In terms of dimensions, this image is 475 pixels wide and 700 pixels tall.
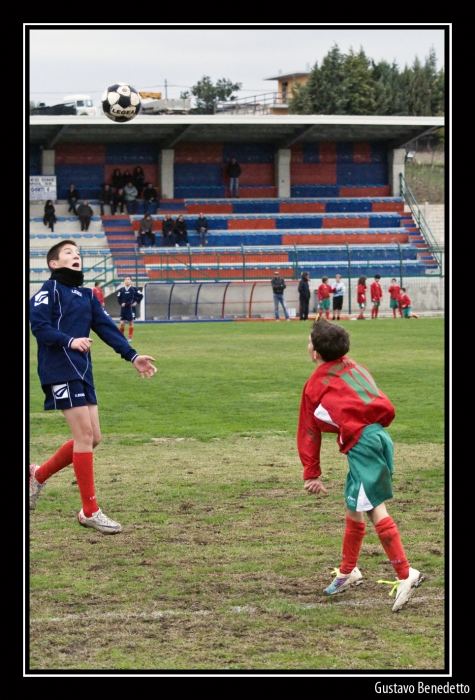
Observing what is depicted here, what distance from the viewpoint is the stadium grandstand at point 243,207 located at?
39250 millimetres

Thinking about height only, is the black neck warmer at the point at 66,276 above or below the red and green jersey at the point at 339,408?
above

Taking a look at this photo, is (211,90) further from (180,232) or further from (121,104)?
(121,104)

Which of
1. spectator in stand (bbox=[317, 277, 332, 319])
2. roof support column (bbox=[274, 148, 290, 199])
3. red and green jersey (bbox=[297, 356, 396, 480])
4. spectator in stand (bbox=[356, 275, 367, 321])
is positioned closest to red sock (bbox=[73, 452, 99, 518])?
red and green jersey (bbox=[297, 356, 396, 480])

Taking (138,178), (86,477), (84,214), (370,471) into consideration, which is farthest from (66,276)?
(138,178)

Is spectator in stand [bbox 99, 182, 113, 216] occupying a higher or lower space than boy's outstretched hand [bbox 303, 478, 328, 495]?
higher

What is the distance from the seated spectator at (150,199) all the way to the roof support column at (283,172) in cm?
687

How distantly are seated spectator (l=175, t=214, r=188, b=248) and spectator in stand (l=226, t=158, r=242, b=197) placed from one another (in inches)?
236

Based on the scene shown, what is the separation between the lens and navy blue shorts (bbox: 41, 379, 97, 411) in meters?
6.61

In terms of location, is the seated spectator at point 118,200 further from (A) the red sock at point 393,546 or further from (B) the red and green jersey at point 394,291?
(A) the red sock at point 393,546

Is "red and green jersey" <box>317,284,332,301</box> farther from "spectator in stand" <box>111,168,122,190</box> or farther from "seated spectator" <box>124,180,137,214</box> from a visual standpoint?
"spectator in stand" <box>111,168,122,190</box>

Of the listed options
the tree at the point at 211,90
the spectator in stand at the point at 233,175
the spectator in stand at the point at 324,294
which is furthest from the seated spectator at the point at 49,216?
the tree at the point at 211,90

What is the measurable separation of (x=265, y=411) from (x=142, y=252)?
94.1 ft

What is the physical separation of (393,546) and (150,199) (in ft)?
135
